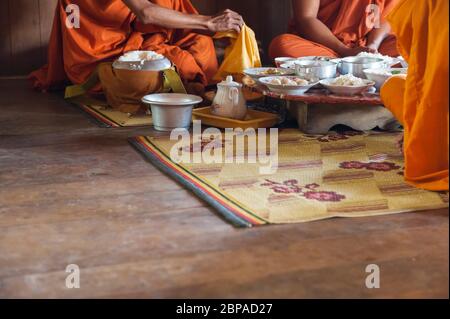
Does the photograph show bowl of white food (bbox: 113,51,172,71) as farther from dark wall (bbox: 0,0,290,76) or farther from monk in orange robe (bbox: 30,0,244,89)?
dark wall (bbox: 0,0,290,76)

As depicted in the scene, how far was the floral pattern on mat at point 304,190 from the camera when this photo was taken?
2.80m

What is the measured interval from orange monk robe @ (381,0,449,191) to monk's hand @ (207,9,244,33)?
1463 millimetres

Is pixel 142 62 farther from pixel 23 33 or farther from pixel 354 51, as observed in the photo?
pixel 23 33

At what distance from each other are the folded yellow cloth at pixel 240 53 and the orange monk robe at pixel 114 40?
1.17ft

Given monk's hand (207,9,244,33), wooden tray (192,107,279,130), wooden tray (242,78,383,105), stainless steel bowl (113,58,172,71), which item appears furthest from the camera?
monk's hand (207,9,244,33)

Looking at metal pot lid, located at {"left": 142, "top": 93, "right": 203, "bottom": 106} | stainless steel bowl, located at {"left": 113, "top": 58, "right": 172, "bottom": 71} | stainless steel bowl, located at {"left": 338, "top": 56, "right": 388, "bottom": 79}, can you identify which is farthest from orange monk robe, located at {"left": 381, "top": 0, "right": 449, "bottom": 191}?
stainless steel bowl, located at {"left": 113, "top": 58, "right": 172, "bottom": 71}

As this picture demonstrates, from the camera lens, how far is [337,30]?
16.1 ft

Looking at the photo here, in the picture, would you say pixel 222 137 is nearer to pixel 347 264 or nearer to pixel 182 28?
pixel 182 28

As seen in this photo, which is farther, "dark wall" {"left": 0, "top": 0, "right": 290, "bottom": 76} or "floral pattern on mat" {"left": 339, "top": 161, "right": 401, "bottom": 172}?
"dark wall" {"left": 0, "top": 0, "right": 290, "bottom": 76}

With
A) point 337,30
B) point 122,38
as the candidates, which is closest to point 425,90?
point 337,30

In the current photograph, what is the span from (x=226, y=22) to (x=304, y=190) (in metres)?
1.79

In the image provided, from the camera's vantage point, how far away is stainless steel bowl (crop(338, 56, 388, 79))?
397cm

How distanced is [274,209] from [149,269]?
0.64 meters

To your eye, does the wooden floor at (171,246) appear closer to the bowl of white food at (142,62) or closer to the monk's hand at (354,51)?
the bowl of white food at (142,62)
